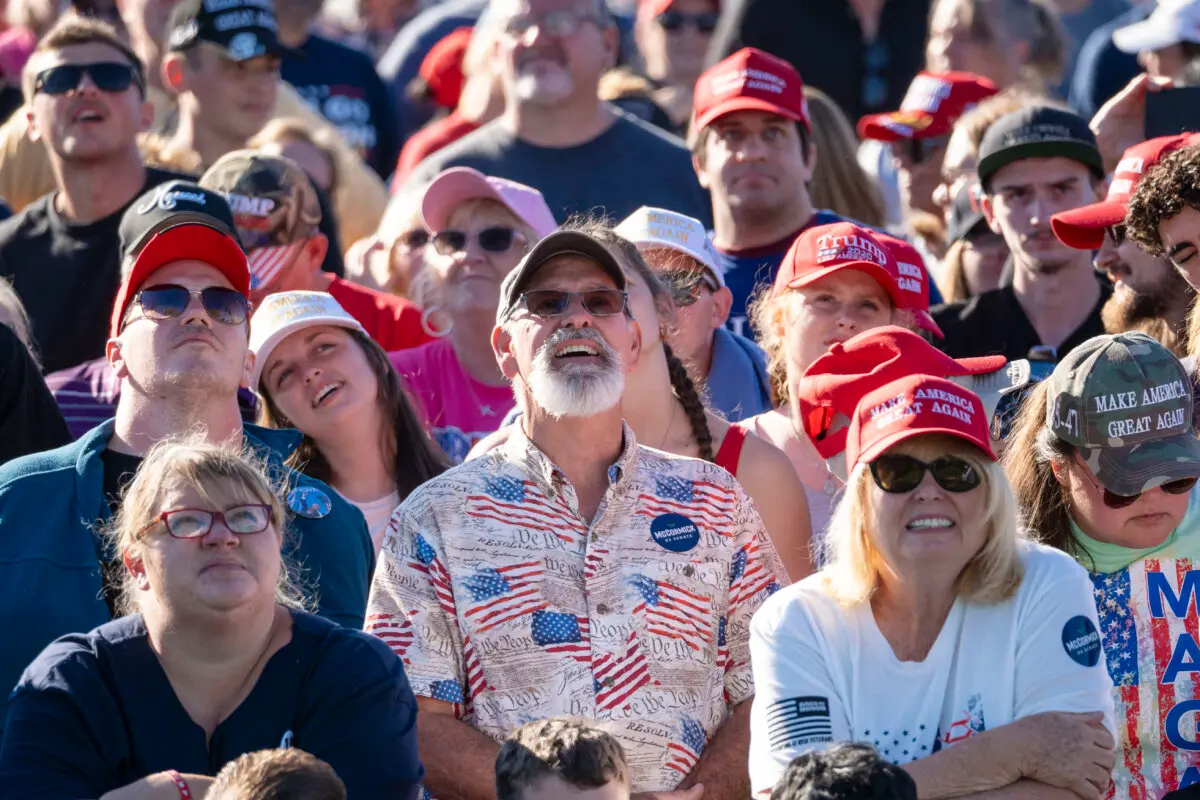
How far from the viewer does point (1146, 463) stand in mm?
4980

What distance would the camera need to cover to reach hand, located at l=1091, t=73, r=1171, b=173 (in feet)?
26.3

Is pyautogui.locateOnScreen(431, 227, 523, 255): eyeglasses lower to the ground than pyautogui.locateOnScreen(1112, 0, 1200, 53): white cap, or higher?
lower

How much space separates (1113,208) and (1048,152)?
0.95 metres

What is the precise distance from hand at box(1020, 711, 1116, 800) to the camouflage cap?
2.19ft

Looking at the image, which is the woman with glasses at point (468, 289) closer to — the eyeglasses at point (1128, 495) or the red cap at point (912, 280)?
the red cap at point (912, 280)

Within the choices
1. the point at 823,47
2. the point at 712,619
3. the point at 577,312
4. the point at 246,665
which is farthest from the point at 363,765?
the point at 823,47

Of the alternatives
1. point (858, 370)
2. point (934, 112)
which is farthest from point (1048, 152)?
point (858, 370)

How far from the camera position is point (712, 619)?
5180mm

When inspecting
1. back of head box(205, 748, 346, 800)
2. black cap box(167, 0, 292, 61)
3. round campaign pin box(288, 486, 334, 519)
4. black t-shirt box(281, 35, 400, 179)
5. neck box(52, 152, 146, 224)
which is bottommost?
back of head box(205, 748, 346, 800)

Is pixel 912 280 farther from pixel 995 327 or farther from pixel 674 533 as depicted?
pixel 674 533

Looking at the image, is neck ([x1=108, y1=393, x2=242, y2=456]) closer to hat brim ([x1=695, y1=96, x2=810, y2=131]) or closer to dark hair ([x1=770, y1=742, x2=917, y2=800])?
dark hair ([x1=770, y1=742, x2=917, y2=800])

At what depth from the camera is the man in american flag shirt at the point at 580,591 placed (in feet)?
16.5

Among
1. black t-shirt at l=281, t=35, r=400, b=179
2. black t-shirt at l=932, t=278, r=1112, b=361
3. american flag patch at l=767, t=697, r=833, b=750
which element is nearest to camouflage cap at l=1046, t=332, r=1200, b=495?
american flag patch at l=767, t=697, r=833, b=750

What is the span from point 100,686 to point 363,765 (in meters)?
0.58
